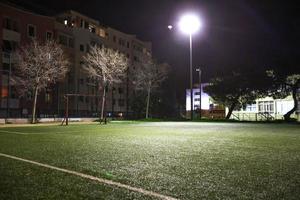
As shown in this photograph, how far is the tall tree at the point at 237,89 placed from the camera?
34.3 meters

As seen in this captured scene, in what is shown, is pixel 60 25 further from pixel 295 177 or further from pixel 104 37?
pixel 295 177

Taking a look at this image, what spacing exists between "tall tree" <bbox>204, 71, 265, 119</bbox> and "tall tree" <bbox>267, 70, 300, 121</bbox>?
3.54 ft

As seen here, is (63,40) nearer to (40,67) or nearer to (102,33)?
(102,33)

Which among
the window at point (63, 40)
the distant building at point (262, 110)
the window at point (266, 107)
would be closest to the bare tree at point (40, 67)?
the window at point (63, 40)

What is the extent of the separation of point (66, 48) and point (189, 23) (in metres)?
21.9

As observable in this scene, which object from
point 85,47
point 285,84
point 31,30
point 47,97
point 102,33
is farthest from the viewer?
point 102,33

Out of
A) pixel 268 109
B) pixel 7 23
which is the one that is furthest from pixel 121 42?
pixel 268 109

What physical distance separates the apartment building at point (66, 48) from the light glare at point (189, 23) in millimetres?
10124

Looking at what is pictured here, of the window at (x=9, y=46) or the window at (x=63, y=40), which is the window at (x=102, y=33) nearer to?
the window at (x=63, y=40)

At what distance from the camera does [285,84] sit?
33.4m

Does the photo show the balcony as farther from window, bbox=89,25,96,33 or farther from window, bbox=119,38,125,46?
window, bbox=119,38,125,46

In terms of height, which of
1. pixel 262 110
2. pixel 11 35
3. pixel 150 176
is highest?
pixel 11 35

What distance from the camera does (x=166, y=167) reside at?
5.43m

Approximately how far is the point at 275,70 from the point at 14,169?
3103 centimetres
